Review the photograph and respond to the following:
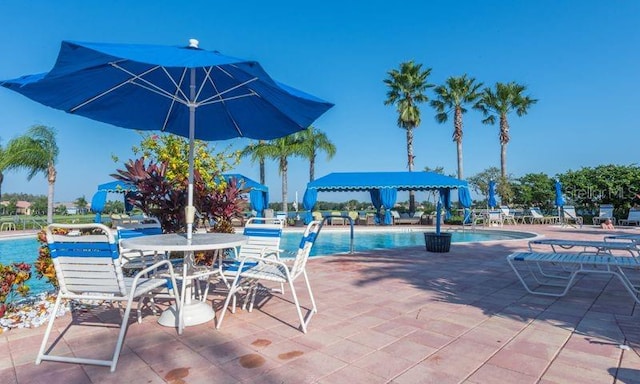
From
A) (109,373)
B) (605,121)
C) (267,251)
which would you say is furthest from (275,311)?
(605,121)

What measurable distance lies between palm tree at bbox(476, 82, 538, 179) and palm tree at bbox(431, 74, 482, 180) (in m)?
1.16

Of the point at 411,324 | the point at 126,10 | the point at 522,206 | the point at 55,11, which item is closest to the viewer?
the point at 411,324

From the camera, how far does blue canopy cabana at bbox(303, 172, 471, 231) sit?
16500 millimetres

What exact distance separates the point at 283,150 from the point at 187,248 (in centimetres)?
2052

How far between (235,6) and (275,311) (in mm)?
11048

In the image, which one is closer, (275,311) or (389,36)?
(275,311)

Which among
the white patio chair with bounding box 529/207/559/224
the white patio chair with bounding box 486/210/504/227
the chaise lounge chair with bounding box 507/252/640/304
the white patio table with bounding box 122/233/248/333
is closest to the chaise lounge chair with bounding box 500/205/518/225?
the white patio chair with bounding box 486/210/504/227

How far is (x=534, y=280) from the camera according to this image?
15.5 ft

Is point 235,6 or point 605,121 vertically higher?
point 235,6

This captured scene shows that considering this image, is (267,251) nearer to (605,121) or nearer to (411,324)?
(411,324)

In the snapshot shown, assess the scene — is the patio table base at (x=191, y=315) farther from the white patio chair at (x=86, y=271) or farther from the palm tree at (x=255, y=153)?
the palm tree at (x=255, y=153)

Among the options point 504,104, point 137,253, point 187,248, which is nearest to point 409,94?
point 504,104

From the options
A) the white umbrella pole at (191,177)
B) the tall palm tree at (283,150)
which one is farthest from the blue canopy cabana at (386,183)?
the white umbrella pole at (191,177)

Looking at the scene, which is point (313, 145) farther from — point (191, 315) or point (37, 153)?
point (191, 315)
